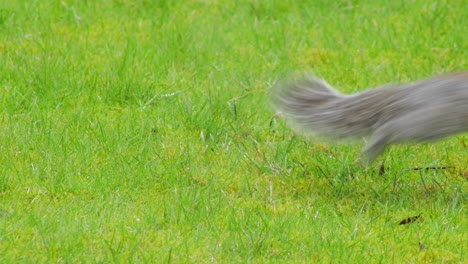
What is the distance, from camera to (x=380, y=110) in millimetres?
4934

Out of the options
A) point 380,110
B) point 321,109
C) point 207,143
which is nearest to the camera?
point 380,110

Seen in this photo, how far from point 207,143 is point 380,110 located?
1394 millimetres

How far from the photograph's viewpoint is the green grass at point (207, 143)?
4746mm

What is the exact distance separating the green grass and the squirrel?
1.47 ft

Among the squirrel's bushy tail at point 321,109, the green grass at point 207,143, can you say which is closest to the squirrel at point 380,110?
the squirrel's bushy tail at point 321,109

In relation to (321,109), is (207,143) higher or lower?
lower

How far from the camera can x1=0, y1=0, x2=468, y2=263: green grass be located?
15.6 feet

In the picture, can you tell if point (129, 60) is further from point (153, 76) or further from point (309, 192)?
point (309, 192)

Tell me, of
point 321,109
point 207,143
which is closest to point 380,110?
point 321,109

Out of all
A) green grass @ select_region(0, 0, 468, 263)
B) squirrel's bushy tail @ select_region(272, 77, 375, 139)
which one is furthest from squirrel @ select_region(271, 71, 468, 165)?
green grass @ select_region(0, 0, 468, 263)

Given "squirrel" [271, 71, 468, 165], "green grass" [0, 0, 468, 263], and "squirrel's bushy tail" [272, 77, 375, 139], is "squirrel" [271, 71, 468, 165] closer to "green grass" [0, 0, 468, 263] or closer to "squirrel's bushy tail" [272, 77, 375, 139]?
"squirrel's bushy tail" [272, 77, 375, 139]

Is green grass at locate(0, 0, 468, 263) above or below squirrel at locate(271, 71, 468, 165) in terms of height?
below

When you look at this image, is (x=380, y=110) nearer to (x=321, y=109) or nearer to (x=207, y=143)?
(x=321, y=109)

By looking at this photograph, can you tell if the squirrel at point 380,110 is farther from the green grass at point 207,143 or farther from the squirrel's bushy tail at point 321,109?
the green grass at point 207,143
